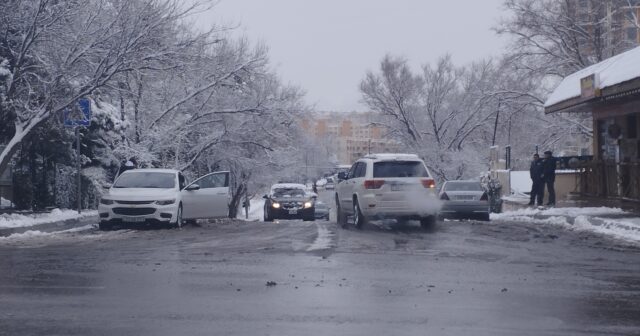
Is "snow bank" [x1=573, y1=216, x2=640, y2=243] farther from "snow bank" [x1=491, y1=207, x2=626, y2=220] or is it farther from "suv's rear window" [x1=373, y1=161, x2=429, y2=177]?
"suv's rear window" [x1=373, y1=161, x2=429, y2=177]

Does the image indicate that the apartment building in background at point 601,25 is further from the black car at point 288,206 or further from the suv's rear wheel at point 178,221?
the suv's rear wheel at point 178,221

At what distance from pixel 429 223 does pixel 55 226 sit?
9167 millimetres

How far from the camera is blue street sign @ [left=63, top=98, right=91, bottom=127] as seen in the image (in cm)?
2173

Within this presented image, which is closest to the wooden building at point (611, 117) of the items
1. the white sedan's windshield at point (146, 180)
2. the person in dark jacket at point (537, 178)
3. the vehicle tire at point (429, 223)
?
the person in dark jacket at point (537, 178)

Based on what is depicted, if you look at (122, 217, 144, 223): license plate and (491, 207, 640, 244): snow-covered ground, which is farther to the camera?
(122, 217, 144, 223): license plate

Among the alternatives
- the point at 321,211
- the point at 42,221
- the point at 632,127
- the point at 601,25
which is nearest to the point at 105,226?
the point at 42,221

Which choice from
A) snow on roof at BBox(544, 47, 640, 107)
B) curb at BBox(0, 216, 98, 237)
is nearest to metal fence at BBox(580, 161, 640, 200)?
snow on roof at BBox(544, 47, 640, 107)

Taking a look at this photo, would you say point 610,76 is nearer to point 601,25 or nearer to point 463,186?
point 463,186

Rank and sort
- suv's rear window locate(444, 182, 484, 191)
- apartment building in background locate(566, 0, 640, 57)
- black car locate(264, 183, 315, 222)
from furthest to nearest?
apartment building in background locate(566, 0, 640, 57) < black car locate(264, 183, 315, 222) < suv's rear window locate(444, 182, 484, 191)

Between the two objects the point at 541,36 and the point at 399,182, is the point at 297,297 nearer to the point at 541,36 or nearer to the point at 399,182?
→ the point at 399,182

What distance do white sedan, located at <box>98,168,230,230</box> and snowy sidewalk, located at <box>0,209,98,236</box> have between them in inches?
65.6

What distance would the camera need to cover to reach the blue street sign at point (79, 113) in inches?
856

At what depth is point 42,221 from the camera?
65.9ft

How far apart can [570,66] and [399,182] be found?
2832 centimetres
